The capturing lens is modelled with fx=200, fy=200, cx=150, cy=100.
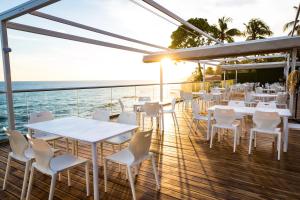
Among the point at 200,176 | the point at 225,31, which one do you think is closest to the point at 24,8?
the point at 200,176

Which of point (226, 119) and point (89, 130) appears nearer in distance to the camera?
point (89, 130)

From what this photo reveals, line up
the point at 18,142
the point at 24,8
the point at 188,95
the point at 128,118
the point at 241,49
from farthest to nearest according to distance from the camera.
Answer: the point at 188,95 → the point at 241,49 → the point at 128,118 → the point at 24,8 → the point at 18,142

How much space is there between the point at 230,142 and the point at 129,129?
108 inches

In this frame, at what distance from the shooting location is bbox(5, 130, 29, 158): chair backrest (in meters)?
2.25

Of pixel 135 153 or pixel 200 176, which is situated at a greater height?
pixel 135 153

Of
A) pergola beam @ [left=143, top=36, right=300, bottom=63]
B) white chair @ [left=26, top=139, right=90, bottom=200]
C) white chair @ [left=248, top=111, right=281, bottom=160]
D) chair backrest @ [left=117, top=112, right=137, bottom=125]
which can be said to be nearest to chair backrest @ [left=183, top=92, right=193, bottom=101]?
pergola beam @ [left=143, top=36, right=300, bottom=63]

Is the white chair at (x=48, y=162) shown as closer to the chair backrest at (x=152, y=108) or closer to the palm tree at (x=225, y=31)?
the chair backrest at (x=152, y=108)

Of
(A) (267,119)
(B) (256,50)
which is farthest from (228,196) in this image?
(B) (256,50)

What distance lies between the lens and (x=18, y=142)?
2.32m

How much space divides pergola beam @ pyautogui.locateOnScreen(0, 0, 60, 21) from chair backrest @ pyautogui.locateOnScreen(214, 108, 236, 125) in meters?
3.24

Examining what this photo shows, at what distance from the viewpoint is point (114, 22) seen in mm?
4961

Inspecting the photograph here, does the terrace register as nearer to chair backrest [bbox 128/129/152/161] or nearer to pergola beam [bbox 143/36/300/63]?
pergola beam [bbox 143/36/300/63]

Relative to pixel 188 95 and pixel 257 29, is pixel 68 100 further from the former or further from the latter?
pixel 257 29

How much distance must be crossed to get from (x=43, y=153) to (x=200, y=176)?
6.68 feet
